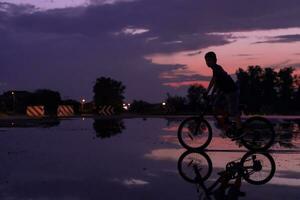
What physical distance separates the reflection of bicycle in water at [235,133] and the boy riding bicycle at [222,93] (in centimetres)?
18

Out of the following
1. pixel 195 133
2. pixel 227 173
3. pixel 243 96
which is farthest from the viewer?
pixel 243 96

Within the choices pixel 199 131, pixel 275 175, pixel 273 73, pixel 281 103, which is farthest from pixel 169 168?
pixel 273 73

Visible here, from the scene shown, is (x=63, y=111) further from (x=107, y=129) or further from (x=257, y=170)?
(x=257, y=170)

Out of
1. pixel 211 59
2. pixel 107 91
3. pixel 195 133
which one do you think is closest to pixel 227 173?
pixel 211 59

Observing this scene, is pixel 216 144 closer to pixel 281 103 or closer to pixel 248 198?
Answer: pixel 248 198

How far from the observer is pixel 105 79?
331 feet

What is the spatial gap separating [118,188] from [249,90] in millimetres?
75931

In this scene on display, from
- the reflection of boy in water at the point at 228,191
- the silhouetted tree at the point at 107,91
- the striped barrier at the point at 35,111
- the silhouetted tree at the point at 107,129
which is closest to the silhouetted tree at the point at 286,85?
the silhouetted tree at the point at 107,91

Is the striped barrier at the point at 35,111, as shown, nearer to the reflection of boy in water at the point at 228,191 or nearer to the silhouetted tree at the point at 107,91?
the silhouetted tree at the point at 107,91

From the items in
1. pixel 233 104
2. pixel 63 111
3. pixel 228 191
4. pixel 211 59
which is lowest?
pixel 228 191

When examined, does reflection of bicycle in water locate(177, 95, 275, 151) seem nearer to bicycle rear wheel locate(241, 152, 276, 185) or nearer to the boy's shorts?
the boy's shorts

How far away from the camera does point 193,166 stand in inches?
557

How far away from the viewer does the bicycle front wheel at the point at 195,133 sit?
1504 cm

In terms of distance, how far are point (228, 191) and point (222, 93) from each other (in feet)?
13.3
